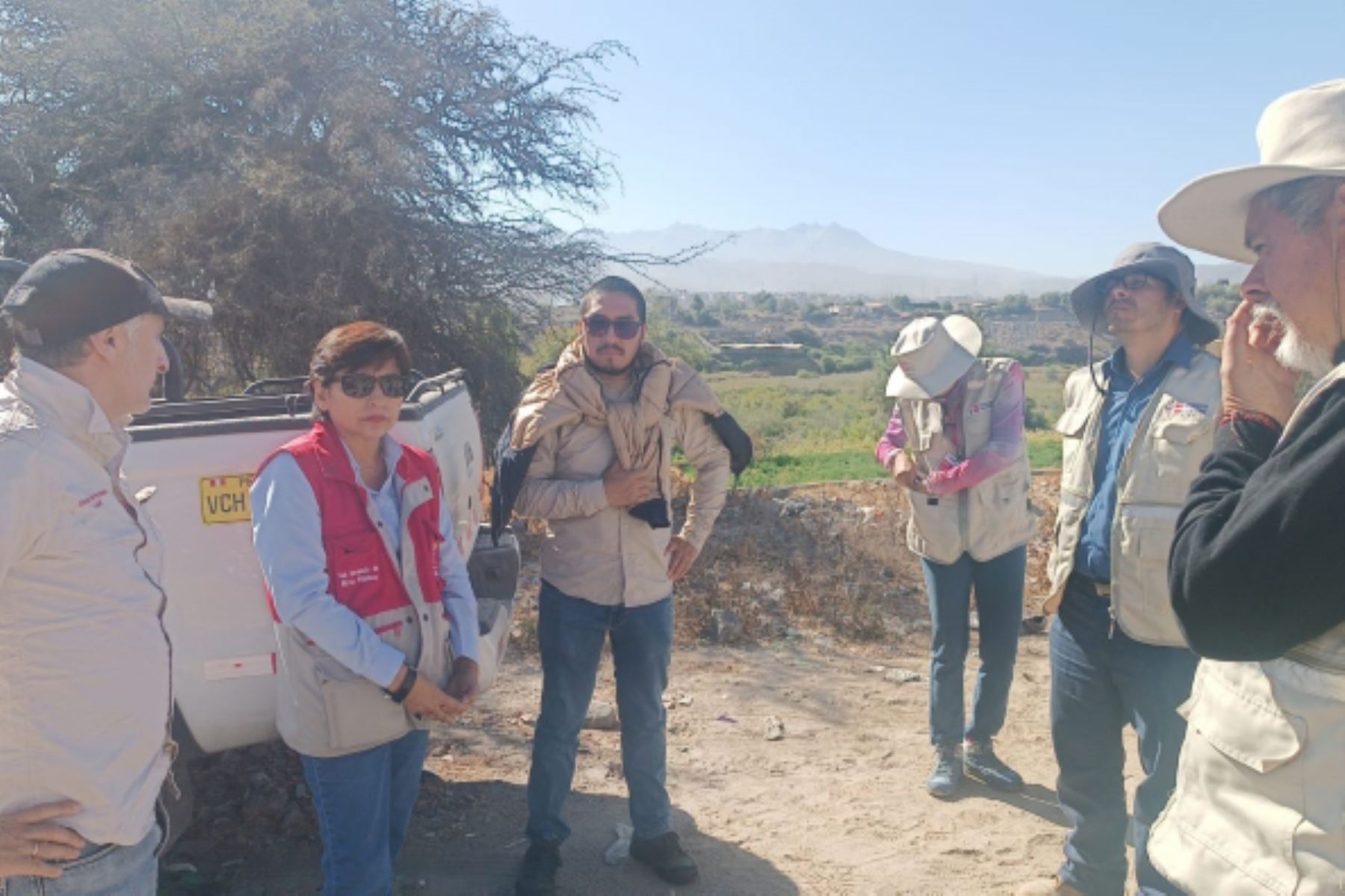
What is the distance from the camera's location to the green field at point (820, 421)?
53.0 feet

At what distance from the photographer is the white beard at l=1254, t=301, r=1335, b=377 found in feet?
5.46

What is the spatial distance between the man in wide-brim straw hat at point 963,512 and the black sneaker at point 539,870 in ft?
6.20

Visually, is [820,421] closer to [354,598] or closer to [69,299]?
[354,598]

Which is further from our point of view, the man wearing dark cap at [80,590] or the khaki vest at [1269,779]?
the man wearing dark cap at [80,590]

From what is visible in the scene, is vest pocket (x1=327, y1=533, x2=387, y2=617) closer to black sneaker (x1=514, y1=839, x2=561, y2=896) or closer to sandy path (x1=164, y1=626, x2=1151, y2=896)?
black sneaker (x1=514, y1=839, x2=561, y2=896)

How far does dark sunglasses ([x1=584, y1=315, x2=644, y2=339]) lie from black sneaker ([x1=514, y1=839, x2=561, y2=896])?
6.09 ft

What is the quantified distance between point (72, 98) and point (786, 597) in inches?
334

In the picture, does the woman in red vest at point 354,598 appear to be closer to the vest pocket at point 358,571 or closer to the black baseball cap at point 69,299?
the vest pocket at point 358,571

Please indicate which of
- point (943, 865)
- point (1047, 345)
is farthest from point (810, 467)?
point (1047, 345)

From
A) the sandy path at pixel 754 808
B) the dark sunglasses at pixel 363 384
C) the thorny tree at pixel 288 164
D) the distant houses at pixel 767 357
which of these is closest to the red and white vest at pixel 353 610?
the dark sunglasses at pixel 363 384

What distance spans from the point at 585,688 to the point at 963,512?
75.5 inches

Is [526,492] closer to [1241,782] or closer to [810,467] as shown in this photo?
[1241,782]

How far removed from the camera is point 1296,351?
1.69m

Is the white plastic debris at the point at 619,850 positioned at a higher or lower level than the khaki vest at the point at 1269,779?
lower
